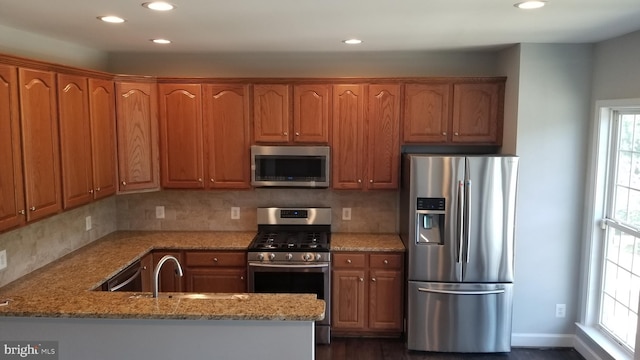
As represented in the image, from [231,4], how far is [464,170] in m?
2.15

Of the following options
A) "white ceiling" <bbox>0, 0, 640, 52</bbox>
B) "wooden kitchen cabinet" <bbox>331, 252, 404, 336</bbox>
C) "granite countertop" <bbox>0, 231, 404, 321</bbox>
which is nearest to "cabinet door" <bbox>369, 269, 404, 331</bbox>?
"wooden kitchen cabinet" <bbox>331, 252, 404, 336</bbox>

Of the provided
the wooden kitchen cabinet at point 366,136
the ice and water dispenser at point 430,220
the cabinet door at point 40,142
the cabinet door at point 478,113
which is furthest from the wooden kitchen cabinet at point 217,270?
the cabinet door at point 478,113

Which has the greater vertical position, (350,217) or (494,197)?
(494,197)

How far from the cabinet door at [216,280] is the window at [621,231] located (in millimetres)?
2890

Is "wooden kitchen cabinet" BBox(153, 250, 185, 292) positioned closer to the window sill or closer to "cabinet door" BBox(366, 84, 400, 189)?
"cabinet door" BBox(366, 84, 400, 189)

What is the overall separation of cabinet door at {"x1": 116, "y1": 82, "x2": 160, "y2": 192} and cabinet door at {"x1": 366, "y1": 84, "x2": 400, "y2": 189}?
187cm

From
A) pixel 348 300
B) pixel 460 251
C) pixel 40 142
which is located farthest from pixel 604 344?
pixel 40 142

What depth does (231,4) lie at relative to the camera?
237 cm

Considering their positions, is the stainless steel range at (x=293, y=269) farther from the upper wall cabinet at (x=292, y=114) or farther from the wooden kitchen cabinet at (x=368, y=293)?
the upper wall cabinet at (x=292, y=114)

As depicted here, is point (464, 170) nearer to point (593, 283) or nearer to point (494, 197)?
point (494, 197)

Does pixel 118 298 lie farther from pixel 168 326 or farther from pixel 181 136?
pixel 181 136

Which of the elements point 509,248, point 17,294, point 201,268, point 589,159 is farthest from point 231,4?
point 589,159

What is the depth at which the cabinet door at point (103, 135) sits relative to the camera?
3459mm

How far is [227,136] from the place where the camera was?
4125 millimetres
